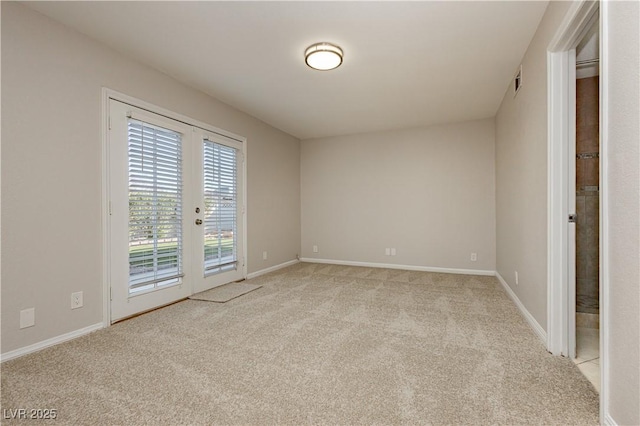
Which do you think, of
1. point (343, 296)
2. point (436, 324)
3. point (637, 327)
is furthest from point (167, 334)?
point (637, 327)

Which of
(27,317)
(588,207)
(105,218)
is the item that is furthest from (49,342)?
(588,207)

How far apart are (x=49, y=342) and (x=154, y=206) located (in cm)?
138

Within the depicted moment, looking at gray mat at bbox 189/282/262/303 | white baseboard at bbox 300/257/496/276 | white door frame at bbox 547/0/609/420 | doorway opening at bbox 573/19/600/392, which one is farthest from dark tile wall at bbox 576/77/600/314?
gray mat at bbox 189/282/262/303

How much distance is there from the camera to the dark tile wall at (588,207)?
2596mm

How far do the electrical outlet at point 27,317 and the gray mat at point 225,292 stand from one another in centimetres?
145

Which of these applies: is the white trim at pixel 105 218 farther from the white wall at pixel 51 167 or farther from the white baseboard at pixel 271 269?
the white baseboard at pixel 271 269

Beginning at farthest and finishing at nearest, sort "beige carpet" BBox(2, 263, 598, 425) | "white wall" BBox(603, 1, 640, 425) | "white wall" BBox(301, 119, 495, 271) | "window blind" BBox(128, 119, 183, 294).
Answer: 1. "white wall" BBox(301, 119, 495, 271)
2. "window blind" BBox(128, 119, 183, 294)
3. "beige carpet" BBox(2, 263, 598, 425)
4. "white wall" BBox(603, 1, 640, 425)

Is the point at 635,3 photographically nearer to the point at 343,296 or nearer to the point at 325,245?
the point at 343,296

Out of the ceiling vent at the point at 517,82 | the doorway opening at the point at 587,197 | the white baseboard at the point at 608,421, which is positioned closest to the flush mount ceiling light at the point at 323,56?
the ceiling vent at the point at 517,82

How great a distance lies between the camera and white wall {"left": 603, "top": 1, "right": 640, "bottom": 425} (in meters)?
1.12

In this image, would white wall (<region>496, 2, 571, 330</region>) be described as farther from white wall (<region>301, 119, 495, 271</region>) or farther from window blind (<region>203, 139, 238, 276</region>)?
window blind (<region>203, 139, 238, 276</region>)

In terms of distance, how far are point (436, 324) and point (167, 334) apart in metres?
2.30

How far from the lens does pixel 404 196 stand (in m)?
5.18

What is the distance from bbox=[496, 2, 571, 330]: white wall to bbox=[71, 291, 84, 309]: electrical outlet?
12.0 ft
